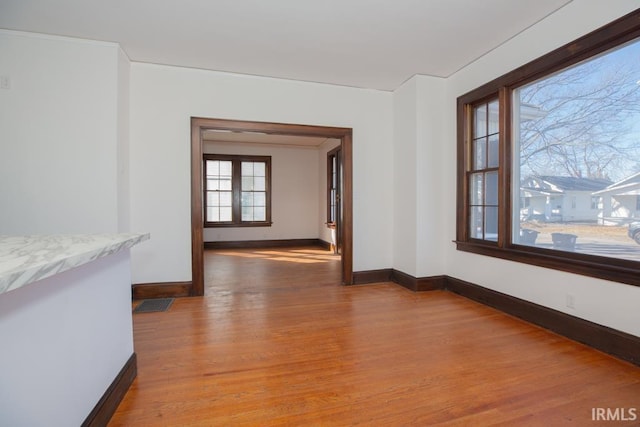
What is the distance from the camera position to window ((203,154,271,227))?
799 cm

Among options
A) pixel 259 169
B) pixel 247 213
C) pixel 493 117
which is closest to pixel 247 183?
pixel 259 169

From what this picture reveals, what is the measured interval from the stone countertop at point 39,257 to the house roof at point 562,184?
335cm

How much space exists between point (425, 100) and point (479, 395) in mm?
3306

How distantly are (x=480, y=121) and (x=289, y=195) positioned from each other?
5516 mm

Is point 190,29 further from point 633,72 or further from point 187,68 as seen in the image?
point 633,72

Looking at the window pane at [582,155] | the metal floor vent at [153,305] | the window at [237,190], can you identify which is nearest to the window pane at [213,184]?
the window at [237,190]

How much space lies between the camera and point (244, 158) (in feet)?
26.7

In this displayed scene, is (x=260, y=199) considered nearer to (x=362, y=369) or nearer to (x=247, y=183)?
(x=247, y=183)

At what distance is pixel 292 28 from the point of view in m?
2.96

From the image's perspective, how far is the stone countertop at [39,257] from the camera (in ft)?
2.81

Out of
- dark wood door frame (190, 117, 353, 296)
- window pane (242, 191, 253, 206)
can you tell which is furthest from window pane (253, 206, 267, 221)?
dark wood door frame (190, 117, 353, 296)

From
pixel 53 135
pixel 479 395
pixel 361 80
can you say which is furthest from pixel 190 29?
pixel 479 395

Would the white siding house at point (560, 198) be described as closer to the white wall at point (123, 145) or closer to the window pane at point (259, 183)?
the white wall at point (123, 145)

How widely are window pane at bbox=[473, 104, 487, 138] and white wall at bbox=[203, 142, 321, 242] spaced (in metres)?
5.16
